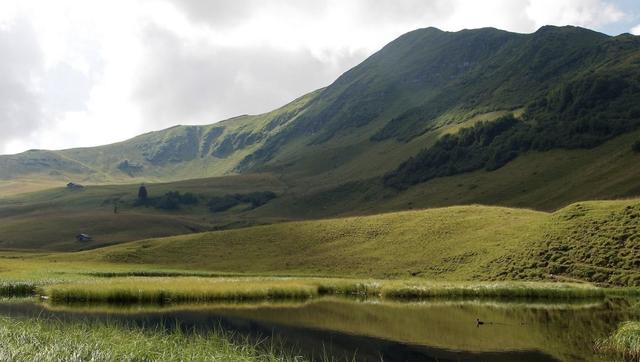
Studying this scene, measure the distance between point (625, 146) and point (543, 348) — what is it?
164564 millimetres

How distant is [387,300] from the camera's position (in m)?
59.5

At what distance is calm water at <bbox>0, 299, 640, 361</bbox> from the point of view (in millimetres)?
32500

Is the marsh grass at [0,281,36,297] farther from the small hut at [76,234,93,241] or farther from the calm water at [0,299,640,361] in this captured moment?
the small hut at [76,234,93,241]

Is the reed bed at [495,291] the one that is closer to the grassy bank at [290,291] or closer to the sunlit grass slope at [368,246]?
the grassy bank at [290,291]

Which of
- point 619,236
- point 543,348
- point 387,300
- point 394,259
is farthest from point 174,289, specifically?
point 619,236

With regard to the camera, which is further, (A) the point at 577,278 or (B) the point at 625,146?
(B) the point at 625,146

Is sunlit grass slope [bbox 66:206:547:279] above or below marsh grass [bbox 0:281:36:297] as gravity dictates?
below

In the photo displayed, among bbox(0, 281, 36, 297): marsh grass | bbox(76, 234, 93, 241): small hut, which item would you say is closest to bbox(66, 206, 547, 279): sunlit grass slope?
bbox(0, 281, 36, 297): marsh grass

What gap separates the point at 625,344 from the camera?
99.2 feet

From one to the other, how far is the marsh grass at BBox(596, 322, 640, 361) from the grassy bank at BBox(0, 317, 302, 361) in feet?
56.0

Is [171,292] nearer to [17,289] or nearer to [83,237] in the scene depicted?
[17,289]

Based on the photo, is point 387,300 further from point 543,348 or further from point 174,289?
point 543,348

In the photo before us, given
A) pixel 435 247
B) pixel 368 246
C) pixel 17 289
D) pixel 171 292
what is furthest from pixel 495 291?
pixel 17 289

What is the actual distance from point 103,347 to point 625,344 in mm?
26554
